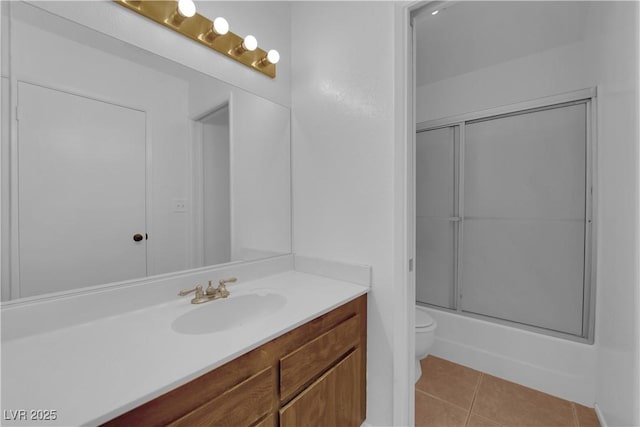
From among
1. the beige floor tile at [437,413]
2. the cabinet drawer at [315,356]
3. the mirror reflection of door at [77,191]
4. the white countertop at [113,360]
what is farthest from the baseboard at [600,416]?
the mirror reflection of door at [77,191]

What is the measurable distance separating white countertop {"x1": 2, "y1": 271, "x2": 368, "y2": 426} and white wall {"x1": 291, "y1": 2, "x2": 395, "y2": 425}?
45 centimetres

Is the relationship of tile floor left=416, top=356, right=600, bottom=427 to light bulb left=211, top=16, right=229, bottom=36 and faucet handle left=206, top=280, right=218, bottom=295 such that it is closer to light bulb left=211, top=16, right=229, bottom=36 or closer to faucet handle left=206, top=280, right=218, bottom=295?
faucet handle left=206, top=280, right=218, bottom=295

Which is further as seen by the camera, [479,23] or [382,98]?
[479,23]

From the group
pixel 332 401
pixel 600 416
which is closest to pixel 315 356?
pixel 332 401

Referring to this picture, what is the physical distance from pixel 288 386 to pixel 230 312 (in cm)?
43

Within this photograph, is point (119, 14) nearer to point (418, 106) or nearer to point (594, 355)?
point (418, 106)

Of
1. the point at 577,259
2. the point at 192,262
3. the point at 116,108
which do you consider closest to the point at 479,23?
→ the point at 577,259

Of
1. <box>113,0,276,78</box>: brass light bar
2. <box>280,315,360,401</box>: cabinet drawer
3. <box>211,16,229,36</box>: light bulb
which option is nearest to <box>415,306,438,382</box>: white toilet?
<box>280,315,360,401</box>: cabinet drawer

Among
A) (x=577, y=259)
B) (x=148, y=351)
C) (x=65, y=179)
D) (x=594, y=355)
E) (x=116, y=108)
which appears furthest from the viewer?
(x=577, y=259)

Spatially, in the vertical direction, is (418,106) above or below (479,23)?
below

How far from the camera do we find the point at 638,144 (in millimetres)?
988

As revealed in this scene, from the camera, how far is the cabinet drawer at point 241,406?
2.25ft

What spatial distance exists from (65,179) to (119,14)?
658mm

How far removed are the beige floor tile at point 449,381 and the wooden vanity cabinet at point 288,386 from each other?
2.44 feet
